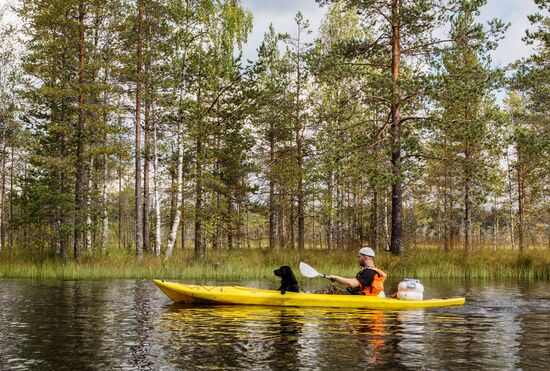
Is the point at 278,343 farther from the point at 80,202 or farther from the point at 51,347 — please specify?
the point at 80,202

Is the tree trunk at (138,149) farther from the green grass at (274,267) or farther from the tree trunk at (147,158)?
the green grass at (274,267)

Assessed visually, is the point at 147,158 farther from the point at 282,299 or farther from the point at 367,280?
the point at 367,280

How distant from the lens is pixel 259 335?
913 cm

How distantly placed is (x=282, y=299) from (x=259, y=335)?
11.5 feet

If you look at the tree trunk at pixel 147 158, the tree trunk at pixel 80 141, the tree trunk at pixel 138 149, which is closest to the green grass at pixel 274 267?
the tree trunk at pixel 80 141

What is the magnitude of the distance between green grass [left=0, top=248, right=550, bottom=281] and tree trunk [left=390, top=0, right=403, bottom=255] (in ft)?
2.49

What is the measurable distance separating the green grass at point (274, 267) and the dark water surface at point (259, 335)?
17.0 ft

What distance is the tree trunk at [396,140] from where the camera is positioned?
20578mm

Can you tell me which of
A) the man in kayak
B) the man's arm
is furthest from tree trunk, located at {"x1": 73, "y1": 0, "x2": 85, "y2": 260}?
the man in kayak

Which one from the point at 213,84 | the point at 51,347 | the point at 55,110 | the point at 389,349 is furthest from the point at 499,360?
the point at 55,110

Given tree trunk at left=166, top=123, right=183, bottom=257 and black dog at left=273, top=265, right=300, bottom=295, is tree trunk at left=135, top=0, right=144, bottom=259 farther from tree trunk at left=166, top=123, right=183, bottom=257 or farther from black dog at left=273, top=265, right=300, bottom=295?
black dog at left=273, top=265, right=300, bottom=295

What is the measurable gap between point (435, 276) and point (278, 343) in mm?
13029

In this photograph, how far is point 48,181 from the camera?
2719 cm

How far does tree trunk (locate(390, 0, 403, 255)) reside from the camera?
20.6 metres
